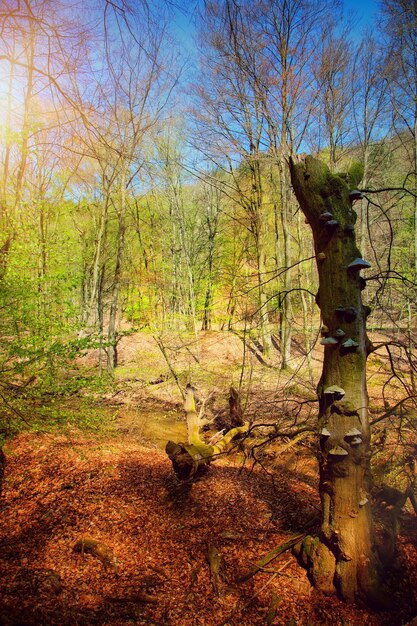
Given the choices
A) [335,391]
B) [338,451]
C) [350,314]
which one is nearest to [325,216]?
[350,314]

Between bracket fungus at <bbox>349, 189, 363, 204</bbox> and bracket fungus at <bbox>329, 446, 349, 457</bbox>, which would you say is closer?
bracket fungus at <bbox>329, 446, 349, 457</bbox>

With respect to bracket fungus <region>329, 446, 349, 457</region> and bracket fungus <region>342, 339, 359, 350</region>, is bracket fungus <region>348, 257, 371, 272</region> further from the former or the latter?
bracket fungus <region>329, 446, 349, 457</region>

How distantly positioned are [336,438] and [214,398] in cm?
855

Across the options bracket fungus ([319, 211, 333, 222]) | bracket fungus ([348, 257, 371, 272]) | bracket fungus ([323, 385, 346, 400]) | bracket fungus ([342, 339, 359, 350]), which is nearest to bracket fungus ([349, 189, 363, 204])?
bracket fungus ([319, 211, 333, 222])

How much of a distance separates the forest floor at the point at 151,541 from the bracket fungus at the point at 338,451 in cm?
50

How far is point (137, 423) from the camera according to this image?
941cm

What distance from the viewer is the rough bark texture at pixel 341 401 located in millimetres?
2592

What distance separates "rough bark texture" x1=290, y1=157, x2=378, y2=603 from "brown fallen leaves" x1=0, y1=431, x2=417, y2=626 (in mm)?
289

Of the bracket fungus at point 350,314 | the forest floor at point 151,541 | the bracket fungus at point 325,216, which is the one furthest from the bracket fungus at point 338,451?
the bracket fungus at point 325,216

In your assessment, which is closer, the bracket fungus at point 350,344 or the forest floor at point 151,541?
the bracket fungus at point 350,344

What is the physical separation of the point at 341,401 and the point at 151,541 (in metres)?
→ 2.89

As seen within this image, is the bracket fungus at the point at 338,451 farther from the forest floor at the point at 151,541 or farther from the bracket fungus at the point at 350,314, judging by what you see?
the bracket fungus at the point at 350,314

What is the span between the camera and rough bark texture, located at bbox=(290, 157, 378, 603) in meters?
2.59

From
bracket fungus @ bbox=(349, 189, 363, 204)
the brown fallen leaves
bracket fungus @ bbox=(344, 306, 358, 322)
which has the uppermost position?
bracket fungus @ bbox=(349, 189, 363, 204)
